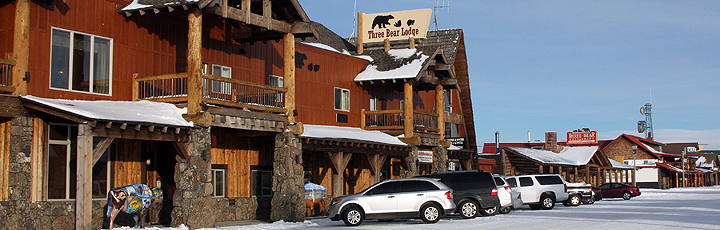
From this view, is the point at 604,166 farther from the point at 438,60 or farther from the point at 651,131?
the point at 651,131

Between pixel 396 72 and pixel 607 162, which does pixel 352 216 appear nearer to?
pixel 396 72

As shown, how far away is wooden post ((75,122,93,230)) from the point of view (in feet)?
51.4

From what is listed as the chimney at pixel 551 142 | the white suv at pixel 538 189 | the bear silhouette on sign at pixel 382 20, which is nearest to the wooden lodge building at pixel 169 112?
the white suv at pixel 538 189

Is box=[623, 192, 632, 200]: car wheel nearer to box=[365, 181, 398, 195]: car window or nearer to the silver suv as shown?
the silver suv

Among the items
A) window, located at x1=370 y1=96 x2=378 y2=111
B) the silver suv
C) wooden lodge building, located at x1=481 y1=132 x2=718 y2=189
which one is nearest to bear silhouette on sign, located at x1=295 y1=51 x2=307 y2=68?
window, located at x1=370 y1=96 x2=378 y2=111

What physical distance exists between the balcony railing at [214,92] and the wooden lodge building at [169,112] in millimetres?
47

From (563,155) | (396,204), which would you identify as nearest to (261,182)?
(396,204)

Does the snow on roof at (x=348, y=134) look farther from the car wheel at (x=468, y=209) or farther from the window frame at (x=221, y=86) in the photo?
the car wheel at (x=468, y=209)

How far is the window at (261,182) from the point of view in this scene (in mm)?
24438

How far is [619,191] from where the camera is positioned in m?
45.4

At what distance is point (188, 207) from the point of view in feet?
60.7

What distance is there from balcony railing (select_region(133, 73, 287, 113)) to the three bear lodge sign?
1222 cm

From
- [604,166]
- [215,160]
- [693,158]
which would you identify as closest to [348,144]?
[215,160]

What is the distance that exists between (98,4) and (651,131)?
314ft
